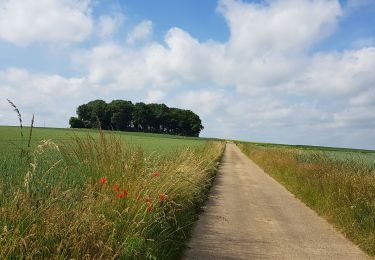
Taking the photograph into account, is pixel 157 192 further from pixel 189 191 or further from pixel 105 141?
pixel 189 191

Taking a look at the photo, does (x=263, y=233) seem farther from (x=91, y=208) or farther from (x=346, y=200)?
(x=91, y=208)

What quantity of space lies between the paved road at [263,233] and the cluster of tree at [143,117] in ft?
300

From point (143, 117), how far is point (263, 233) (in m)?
127

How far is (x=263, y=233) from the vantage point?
1029cm

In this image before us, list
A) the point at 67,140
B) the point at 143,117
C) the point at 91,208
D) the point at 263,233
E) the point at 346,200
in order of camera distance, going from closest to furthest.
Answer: the point at 91,208, the point at 263,233, the point at 346,200, the point at 67,140, the point at 143,117

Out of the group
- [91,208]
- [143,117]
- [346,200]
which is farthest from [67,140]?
[143,117]

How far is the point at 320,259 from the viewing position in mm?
8320

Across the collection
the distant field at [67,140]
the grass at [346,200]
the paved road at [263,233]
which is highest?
the distant field at [67,140]

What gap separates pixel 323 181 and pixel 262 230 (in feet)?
16.1

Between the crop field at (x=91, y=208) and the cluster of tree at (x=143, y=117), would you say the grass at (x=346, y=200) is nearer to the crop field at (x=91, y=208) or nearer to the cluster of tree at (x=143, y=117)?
the crop field at (x=91, y=208)

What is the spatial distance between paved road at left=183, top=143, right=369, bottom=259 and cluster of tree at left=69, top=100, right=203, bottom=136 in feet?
300

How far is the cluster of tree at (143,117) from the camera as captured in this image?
120006 millimetres

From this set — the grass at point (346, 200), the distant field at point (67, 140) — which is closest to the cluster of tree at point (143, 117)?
the distant field at point (67, 140)

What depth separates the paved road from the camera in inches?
336
